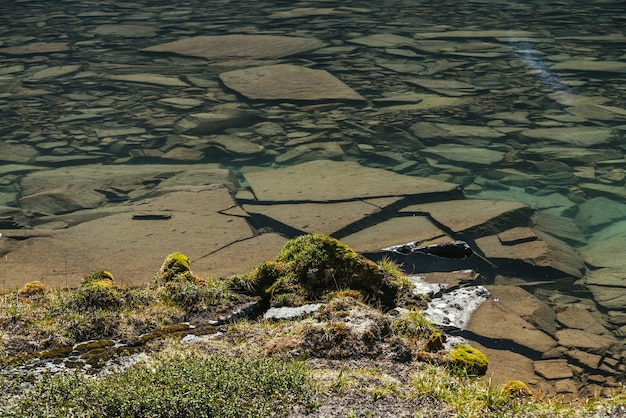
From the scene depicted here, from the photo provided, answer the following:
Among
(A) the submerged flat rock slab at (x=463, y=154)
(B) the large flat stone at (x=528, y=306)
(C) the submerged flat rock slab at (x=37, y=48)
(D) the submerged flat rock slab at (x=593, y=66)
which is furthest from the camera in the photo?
(C) the submerged flat rock slab at (x=37, y=48)

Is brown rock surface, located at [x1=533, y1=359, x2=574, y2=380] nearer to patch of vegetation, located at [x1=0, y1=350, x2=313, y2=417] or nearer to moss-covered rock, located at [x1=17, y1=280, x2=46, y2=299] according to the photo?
patch of vegetation, located at [x1=0, y1=350, x2=313, y2=417]

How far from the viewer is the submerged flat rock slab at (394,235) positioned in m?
5.46

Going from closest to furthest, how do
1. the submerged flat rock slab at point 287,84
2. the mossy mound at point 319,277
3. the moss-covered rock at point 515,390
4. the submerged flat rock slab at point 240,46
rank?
the moss-covered rock at point 515,390
the mossy mound at point 319,277
the submerged flat rock slab at point 287,84
the submerged flat rock slab at point 240,46

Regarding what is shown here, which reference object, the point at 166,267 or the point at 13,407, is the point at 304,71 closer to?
the point at 166,267

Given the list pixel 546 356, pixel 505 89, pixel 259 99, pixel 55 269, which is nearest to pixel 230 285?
pixel 55 269

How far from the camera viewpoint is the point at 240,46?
11648 mm

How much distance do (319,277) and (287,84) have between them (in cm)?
533

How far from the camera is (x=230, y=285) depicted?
4508mm

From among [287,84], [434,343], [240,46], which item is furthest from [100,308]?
[240,46]

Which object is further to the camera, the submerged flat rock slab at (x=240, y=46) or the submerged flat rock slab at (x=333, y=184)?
the submerged flat rock slab at (x=240, y=46)

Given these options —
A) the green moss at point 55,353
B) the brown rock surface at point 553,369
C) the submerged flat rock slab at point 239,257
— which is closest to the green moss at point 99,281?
the green moss at point 55,353

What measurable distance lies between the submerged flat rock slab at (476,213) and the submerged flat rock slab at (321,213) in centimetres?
25

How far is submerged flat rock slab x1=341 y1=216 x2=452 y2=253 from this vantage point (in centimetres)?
546

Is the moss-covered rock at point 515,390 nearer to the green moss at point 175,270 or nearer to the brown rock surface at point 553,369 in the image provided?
the brown rock surface at point 553,369
